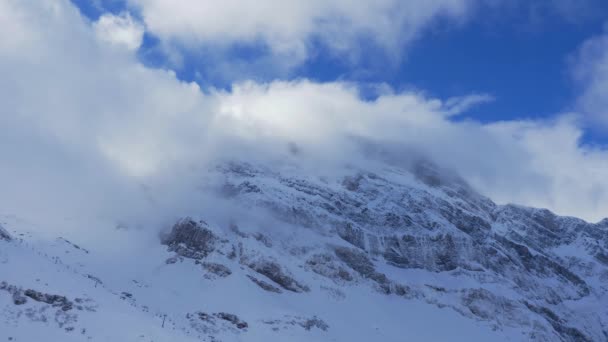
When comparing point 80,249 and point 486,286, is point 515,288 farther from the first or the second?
point 80,249

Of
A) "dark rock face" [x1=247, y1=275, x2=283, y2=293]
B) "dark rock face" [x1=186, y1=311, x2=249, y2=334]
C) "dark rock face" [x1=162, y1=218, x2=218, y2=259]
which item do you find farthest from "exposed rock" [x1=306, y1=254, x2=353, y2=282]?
"dark rock face" [x1=186, y1=311, x2=249, y2=334]

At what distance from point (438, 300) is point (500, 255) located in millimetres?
39068

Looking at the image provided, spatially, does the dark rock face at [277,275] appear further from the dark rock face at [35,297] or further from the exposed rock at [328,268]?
the dark rock face at [35,297]

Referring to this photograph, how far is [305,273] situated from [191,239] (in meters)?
28.3

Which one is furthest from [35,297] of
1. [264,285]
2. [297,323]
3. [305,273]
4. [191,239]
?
[305,273]

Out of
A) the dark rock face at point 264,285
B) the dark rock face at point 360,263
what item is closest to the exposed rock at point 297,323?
the dark rock face at point 264,285

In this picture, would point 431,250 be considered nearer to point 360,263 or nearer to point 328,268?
point 360,263

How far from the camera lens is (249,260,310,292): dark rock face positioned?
118812mm

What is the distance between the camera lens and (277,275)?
12038cm

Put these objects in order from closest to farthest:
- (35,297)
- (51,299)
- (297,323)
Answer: (35,297)
(51,299)
(297,323)

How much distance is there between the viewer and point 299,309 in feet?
359

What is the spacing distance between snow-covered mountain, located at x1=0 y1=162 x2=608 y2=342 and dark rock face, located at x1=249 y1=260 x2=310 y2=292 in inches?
10.7

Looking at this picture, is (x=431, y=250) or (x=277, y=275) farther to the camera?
(x=431, y=250)

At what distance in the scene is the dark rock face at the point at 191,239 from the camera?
120 metres
